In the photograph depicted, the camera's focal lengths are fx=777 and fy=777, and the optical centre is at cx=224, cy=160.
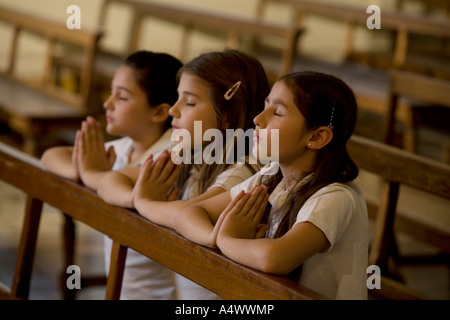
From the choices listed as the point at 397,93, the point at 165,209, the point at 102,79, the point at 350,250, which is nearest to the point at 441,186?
the point at 350,250

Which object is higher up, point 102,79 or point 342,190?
point 102,79

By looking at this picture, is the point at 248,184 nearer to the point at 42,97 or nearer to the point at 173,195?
the point at 173,195

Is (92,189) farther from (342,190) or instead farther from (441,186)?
(441,186)

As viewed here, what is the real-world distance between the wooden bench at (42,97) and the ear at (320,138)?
123 inches

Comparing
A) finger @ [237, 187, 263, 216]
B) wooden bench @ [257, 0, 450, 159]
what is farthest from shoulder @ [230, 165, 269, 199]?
wooden bench @ [257, 0, 450, 159]

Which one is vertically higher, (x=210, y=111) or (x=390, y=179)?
(x=210, y=111)

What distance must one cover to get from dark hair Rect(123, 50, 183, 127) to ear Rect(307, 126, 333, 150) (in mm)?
751

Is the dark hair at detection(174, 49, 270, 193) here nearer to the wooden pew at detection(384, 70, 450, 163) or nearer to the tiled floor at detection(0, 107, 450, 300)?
the wooden pew at detection(384, 70, 450, 163)

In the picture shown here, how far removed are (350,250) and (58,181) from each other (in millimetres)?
993

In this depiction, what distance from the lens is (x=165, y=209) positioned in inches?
78.1

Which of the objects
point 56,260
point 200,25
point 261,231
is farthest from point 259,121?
point 200,25

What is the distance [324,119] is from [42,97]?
3.71 metres

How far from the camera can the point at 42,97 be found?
5199 mm

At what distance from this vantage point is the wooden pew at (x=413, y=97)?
11.9 ft
